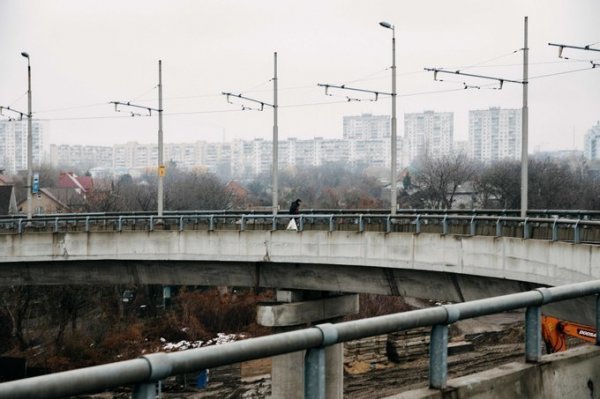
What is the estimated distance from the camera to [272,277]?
32031 mm

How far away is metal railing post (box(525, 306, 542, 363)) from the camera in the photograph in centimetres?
644

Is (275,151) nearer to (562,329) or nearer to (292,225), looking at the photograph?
(292,225)

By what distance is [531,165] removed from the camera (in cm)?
9600

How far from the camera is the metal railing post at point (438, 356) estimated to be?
560 cm

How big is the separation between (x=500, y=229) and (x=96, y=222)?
1947 centimetres

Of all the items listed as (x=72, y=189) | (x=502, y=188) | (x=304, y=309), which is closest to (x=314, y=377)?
(x=304, y=309)

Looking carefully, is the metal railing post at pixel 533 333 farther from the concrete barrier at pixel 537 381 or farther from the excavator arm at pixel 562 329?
the excavator arm at pixel 562 329

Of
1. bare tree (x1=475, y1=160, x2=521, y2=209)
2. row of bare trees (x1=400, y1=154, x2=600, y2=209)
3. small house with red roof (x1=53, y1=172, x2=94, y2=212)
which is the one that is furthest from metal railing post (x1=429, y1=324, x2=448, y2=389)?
small house with red roof (x1=53, y1=172, x2=94, y2=212)

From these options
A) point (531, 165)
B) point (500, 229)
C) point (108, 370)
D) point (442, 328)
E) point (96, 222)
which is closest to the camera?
point (108, 370)

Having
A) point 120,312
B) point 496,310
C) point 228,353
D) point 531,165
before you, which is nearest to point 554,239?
point 496,310

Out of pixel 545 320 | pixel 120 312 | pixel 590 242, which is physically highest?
pixel 590 242

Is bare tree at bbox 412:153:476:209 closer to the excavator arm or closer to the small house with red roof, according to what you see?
the small house with red roof

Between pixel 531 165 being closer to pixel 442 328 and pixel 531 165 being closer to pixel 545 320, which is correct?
pixel 545 320

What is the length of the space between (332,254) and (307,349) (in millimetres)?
25127
